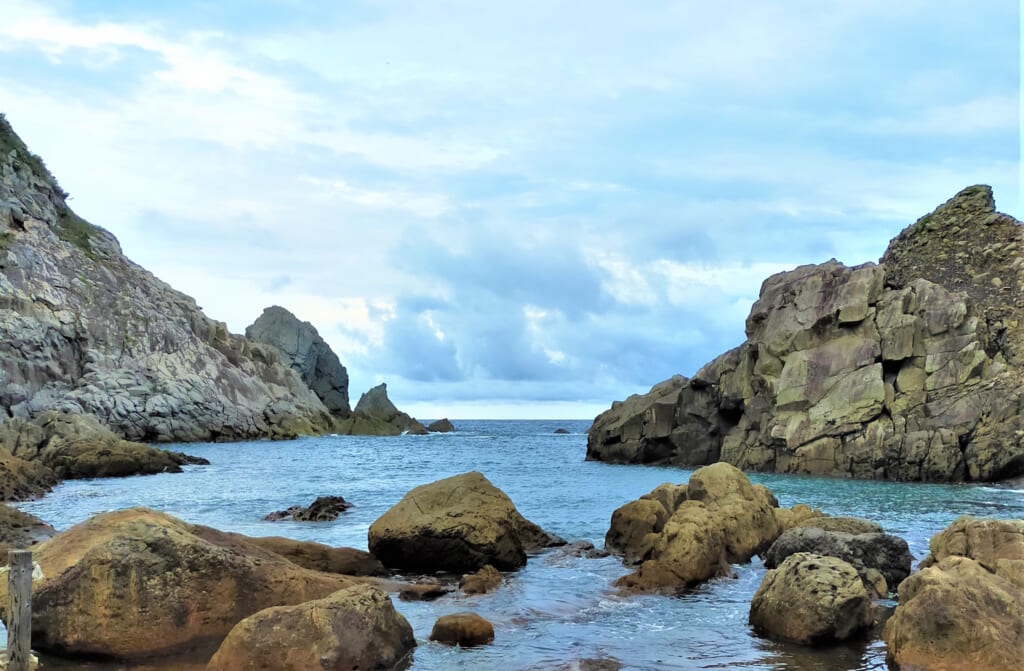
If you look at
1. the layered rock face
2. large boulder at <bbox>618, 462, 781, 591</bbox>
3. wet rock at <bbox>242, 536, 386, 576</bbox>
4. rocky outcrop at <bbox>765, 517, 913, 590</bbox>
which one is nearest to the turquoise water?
large boulder at <bbox>618, 462, 781, 591</bbox>

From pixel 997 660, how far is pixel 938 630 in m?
0.69

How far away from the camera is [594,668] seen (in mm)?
10820

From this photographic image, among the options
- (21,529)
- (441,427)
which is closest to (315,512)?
(21,529)

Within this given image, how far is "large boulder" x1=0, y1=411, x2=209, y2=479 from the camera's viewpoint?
4031cm

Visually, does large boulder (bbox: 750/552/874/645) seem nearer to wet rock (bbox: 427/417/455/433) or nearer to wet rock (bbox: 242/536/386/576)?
wet rock (bbox: 242/536/386/576)

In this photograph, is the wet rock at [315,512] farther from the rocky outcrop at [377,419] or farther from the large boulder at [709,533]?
the rocky outcrop at [377,419]

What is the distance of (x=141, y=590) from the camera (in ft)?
36.5

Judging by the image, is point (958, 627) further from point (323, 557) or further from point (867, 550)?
point (323, 557)

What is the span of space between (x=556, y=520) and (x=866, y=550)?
1259 centimetres

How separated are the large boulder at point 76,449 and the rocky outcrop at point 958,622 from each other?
127 ft

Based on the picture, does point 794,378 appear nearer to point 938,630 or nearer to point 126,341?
point 938,630

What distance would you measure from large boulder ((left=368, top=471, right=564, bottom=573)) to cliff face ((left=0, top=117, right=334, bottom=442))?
4962 centimetres

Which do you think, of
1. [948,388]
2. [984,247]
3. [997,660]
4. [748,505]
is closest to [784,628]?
[997,660]

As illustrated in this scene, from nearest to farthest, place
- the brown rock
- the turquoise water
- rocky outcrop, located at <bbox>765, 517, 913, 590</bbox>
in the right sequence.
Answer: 1. the turquoise water
2. rocky outcrop, located at <bbox>765, 517, 913, 590</bbox>
3. the brown rock
